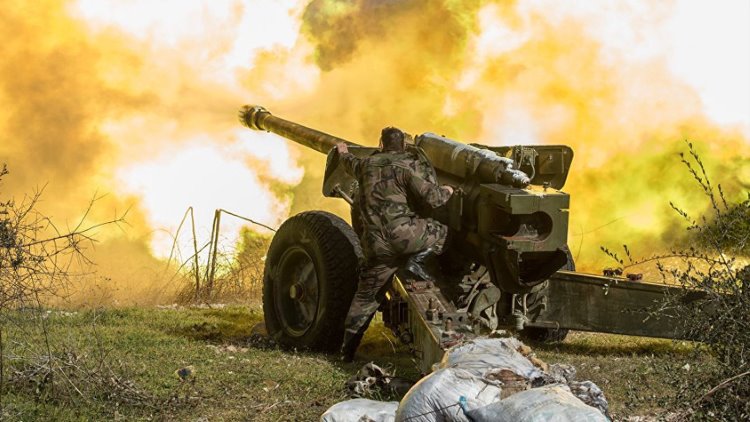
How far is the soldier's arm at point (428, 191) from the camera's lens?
8.41 meters

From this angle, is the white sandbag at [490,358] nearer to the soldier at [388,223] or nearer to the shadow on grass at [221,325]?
the soldier at [388,223]

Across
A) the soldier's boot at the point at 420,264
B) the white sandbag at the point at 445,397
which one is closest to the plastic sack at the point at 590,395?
the white sandbag at the point at 445,397

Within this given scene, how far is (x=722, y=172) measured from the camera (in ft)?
47.2

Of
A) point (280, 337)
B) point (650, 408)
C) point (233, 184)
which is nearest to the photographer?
point (650, 408)

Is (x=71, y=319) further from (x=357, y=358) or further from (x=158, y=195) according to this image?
(x=158, y=195)

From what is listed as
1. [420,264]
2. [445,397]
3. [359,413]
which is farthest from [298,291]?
[445,397]

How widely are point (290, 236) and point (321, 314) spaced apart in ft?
2.79

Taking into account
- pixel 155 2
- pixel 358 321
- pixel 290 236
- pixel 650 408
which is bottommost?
pixel 650 408

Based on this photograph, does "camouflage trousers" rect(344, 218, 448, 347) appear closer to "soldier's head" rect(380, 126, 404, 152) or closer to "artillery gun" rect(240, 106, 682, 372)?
"artillery gun" rect(240, 106, 682, 372)

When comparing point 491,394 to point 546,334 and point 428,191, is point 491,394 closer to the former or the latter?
point 428,191

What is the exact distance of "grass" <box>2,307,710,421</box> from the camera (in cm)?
714

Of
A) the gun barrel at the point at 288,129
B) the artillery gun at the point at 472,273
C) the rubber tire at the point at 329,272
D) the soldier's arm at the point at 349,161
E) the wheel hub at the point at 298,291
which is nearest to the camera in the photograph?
the artillery gun at the point at 472,273

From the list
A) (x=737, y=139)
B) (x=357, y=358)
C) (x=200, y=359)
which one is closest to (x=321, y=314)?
(x=357, y=358)

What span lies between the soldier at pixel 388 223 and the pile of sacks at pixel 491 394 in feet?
6.23
